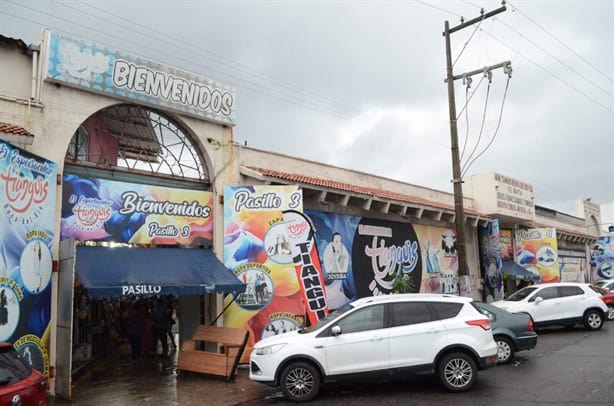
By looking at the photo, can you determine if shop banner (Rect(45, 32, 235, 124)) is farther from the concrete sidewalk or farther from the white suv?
the white suv

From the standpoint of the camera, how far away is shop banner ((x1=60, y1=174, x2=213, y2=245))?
36.2 feet

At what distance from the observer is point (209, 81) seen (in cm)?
1377

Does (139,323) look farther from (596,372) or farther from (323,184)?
(596,372)

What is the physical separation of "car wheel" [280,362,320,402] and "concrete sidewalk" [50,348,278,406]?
2.90ft

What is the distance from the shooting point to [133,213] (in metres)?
11.9

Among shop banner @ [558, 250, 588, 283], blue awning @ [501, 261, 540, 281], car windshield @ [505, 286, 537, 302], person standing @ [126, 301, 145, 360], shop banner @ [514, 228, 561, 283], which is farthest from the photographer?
shop banner @ [558, 250, 588, 283]

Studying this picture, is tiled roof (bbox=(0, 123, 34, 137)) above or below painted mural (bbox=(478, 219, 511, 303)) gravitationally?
above

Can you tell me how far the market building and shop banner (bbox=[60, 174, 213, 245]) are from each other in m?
0.03

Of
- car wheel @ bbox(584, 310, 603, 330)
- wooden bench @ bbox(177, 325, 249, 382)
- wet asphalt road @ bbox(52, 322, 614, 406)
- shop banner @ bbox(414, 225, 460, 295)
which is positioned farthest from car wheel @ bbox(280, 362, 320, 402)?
shop banner @ bbox(414, 225, 460, 295)

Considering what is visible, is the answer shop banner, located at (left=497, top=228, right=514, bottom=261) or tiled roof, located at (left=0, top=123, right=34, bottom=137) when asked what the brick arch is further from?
shop banner, located at (left=497, top=228, right=514, bottom=261)

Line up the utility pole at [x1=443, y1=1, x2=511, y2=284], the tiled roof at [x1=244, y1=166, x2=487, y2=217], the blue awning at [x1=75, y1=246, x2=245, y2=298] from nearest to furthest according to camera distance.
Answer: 1. the blue awning at [x1=75, y1=246, x2=245, y2=298]
2. the utility pole at [x1=443, y1=1, x2=511, y2=284]
3. the tiled roof at [x1=244, y1=166, x2=487, y2=217]

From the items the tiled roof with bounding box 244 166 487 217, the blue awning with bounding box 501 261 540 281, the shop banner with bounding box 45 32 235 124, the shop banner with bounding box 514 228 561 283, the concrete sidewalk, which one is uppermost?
the shop banner with bounding box 45 32 235 124

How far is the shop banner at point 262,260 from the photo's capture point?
42.2 feet

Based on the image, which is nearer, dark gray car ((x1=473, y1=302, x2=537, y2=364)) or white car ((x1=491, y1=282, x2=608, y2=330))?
dark gray car ((x1=473, y1=302, x2=537, y2=364))
